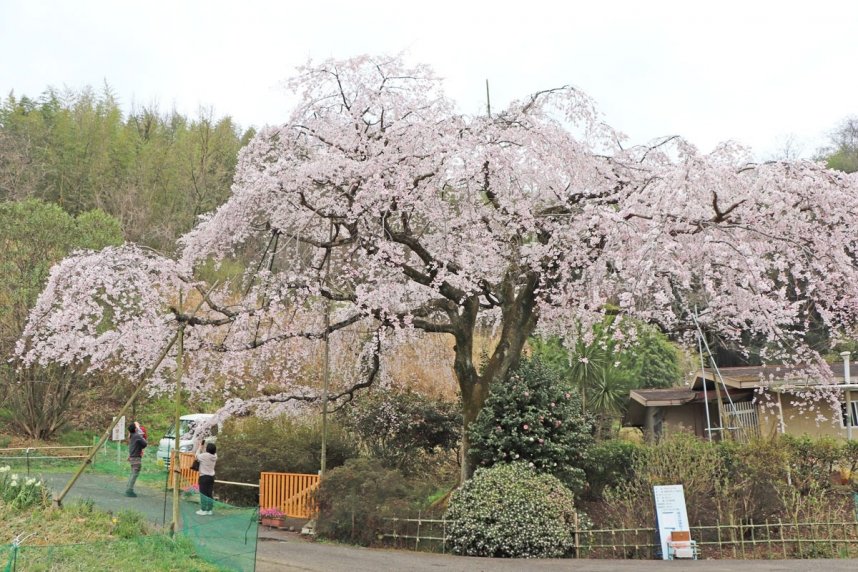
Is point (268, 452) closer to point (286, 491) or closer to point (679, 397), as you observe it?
point (286, 491)

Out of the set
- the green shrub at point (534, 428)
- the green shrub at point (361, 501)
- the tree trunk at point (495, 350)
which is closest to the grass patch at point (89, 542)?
the green shrub at point (361, 501)

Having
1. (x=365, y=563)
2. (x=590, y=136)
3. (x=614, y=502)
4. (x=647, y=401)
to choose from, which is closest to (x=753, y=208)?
(x=590, y=136)

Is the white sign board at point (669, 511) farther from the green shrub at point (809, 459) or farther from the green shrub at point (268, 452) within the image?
the green shrub at point (268, 452)

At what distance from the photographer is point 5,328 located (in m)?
20.1

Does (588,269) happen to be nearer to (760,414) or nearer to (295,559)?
(295,559)

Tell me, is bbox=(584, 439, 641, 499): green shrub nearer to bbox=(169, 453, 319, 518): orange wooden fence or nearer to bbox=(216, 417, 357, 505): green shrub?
bbox=(169, 453, 319, 518): orange wooden fence

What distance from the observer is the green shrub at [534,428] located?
11.5 m

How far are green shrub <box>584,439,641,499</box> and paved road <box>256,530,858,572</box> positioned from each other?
2.20 metres

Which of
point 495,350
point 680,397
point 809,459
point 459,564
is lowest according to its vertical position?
point 459,564

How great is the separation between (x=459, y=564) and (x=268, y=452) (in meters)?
6.90

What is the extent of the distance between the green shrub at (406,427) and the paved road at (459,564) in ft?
14.7

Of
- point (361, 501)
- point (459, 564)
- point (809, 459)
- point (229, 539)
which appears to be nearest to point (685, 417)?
point (809, 459)

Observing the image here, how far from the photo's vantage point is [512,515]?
10664mm

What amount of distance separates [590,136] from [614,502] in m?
6.13
